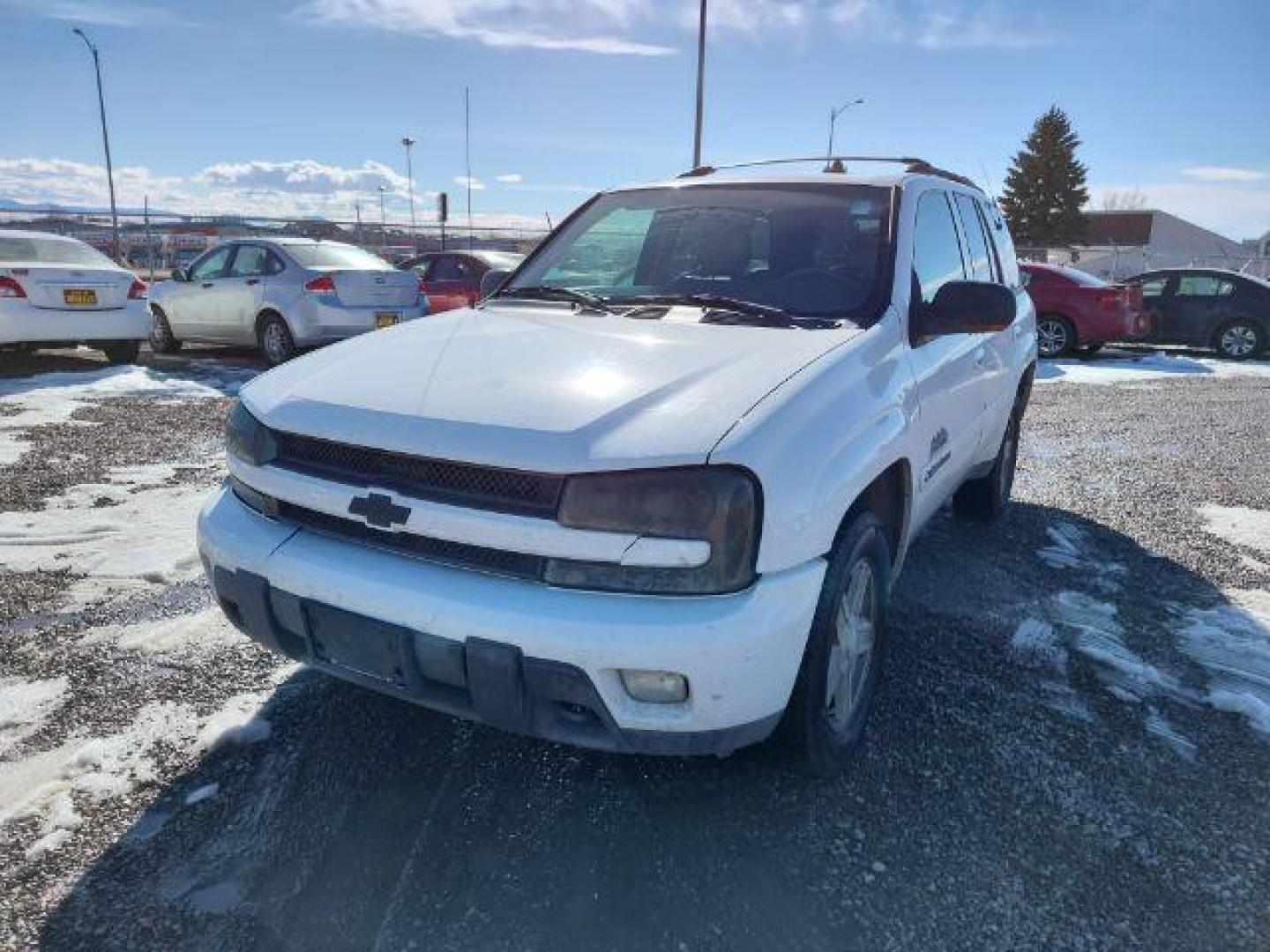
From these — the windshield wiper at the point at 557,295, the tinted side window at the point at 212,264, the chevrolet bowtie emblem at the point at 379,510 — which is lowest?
the chevrolet bowtie emblem at the point at 379,510

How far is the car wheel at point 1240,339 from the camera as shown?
47.8 feet

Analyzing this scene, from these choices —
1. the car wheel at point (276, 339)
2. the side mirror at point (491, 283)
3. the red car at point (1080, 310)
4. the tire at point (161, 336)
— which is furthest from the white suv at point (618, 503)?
the red car at point (1080, 310)

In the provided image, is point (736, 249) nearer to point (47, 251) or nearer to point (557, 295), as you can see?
point (557, 295)

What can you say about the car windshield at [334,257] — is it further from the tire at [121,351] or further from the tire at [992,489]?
the tire at [992,489]

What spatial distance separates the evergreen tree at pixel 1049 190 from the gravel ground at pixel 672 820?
51.7m

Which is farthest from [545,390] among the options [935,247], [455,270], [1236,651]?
[455,270]

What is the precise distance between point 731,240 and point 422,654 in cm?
201

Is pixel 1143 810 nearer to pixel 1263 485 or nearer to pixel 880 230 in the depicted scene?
pixel 880 230

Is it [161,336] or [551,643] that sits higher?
[551,643]

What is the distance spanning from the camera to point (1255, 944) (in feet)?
6.84

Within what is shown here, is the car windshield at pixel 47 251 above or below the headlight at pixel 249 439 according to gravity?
above

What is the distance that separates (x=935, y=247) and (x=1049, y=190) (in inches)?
2084

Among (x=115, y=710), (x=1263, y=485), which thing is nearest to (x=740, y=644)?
(x=115, y=710)

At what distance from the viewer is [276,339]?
10.2 m
